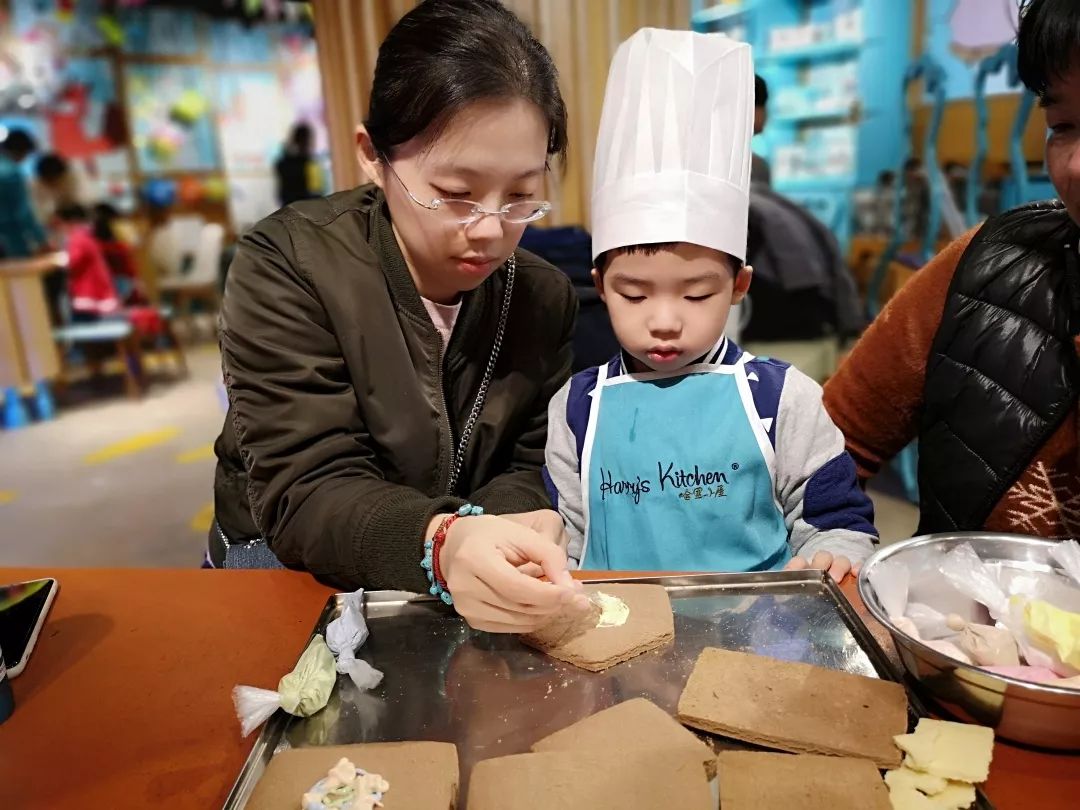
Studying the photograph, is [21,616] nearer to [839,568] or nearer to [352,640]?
[352,640]

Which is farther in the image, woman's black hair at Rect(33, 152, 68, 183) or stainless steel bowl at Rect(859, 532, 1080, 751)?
woman's black hair at Rect(33, 152, 68, 183)

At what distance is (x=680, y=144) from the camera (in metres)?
1.09

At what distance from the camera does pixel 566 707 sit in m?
0.78

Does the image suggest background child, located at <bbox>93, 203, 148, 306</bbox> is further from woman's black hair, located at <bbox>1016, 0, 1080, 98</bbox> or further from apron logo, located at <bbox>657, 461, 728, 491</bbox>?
woman's black hair, located at <bbox>1016, 0, 1080, 98</bbox>

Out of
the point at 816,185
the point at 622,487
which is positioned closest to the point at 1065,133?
the point at 622,487

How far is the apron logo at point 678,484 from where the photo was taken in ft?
3.74

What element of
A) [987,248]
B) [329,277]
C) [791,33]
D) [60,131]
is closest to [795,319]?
[987,248]

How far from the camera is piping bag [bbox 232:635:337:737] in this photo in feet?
2.48

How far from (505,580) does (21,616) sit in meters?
0.61

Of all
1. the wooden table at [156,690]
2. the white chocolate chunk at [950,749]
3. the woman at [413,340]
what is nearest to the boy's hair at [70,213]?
the woman at [413,340]

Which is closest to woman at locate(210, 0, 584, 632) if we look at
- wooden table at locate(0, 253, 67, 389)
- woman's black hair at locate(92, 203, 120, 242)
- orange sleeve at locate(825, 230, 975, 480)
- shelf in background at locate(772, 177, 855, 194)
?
orange sleeve at locate(825, 230, 975, 480)

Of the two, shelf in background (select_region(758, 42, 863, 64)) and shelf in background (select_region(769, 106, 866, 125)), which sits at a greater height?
shelf in background (select_region(758, 42, 863, 64))

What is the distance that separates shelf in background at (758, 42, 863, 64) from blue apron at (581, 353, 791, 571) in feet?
15.6

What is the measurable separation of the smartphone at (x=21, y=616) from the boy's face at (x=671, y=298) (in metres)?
0.82
